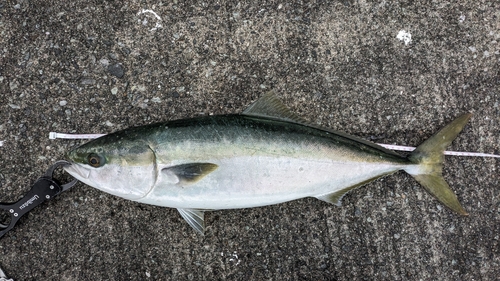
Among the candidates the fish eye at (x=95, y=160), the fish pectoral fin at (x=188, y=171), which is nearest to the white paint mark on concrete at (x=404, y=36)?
the fish pectoral fin at (x=188, y=171)

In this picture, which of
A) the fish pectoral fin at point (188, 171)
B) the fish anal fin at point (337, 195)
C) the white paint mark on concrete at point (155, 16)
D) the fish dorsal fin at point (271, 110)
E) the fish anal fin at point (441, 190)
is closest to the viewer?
the fish pectoral fin at point (188, 171)

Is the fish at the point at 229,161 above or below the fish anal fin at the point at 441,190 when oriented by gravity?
above

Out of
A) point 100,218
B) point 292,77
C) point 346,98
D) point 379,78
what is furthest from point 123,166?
point 379,78

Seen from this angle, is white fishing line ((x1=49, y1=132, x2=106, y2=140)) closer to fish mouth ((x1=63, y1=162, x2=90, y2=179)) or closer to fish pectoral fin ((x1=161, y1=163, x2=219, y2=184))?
fish mouth ((x1=63, y1=162, x2=90, y2=179))

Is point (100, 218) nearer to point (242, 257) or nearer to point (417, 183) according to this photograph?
point (242, 257)

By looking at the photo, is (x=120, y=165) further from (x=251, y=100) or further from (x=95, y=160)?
(x=251, y=100)

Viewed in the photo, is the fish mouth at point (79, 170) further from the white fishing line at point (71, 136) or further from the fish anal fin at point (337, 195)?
the fish anal fin at point (337, 195)

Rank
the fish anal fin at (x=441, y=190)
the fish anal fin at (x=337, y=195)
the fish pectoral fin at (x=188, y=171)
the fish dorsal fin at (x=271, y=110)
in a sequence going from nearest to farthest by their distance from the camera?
the fish pectoral fin at (x=188, y=171) → the fish dorsal fin at (x=271, y=110) → the fish anal fin at (x=337, y=195) → the fish anal fin at (x=441, y=190)

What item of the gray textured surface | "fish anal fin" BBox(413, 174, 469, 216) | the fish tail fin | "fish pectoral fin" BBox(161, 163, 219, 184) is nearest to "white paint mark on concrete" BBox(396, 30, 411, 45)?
the gray textured surface
